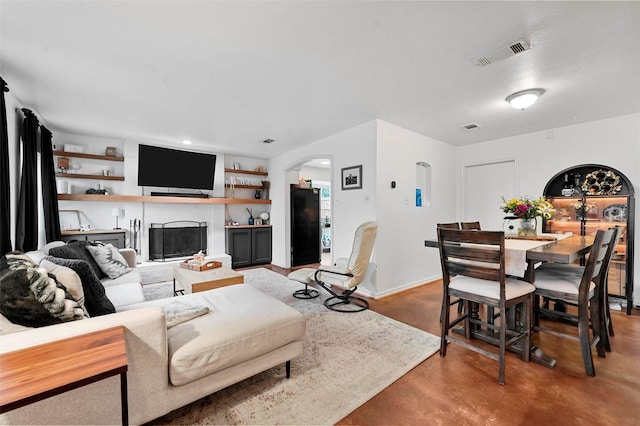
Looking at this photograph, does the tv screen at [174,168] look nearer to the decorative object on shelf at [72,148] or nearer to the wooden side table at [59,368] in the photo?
the decorative object on shelf at [72,148]

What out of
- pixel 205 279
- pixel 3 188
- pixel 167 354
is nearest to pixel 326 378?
pixel 167 354

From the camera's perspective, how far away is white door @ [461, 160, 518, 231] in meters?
4.55

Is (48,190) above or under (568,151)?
under

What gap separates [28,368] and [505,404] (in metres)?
2.41

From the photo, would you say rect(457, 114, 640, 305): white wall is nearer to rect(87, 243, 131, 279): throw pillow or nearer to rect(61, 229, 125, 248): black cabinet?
rect(87, 243, 131, 279): throw pillow

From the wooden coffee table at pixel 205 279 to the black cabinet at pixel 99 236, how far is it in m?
2.05

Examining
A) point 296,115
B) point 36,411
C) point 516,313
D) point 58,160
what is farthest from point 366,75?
point 58,160

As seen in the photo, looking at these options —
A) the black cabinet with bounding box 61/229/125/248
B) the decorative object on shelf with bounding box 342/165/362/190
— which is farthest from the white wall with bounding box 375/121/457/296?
the black cabinet with bounding box 61/229/125/248

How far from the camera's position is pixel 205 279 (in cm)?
288

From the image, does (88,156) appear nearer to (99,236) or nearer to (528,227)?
(99,236)

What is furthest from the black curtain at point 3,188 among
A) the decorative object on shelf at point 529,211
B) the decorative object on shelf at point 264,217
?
the decorative object on shelf at point 529,211

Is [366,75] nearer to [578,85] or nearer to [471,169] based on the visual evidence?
[578,85]

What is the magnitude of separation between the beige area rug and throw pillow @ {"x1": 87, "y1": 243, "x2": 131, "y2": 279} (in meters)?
2.17

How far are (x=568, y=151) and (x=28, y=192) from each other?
7032 millimetres
